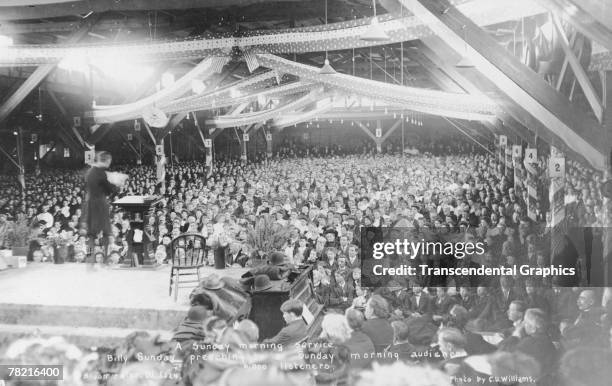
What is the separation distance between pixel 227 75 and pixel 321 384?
3107mm

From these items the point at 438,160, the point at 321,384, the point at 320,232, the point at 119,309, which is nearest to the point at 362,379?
the point at 321,384

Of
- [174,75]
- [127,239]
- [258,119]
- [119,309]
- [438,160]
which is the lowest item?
[119,309]

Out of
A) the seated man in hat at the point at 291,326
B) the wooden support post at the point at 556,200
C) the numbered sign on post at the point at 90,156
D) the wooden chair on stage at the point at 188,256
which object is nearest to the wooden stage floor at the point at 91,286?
the wooden chair on stage at the point at 188,256

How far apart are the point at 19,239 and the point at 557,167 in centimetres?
500

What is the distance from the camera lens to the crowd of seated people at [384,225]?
146 inches

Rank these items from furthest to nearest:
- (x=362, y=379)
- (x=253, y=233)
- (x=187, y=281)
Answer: (x=253, y=233), (x=187, y=281), (x=362, y=379)

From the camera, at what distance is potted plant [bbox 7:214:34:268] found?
5.25 metres

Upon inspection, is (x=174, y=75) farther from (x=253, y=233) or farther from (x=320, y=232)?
(x=320, y=232)

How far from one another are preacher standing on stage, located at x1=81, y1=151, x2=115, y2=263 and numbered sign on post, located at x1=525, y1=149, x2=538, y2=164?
3.75m

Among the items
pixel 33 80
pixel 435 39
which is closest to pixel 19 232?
pixel 33 80

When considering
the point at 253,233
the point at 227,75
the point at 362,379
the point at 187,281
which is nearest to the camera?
the point at 362,379

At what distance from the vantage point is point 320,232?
496 centimetres

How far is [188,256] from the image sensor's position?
4.68 metres

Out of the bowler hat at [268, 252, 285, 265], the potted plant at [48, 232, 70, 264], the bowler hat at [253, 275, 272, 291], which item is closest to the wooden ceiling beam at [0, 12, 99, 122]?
the potted plant at [48, 232, 70, 264]
